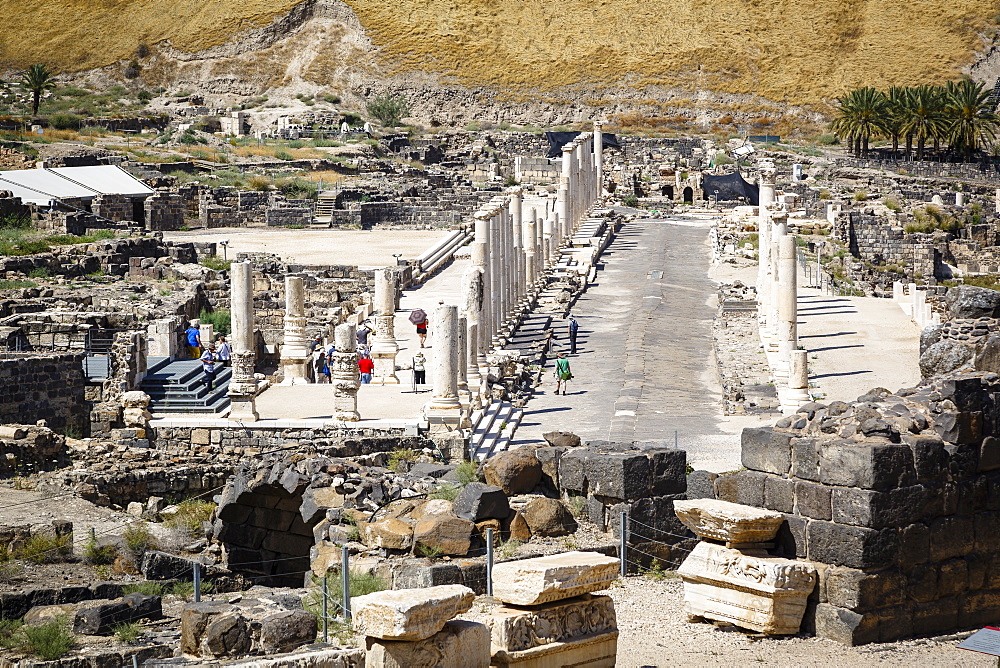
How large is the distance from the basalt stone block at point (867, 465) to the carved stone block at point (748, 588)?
0.83 meters

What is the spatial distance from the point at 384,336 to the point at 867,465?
20015 mm

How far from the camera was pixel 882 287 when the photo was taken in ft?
154

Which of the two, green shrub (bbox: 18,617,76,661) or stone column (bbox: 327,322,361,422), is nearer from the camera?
green shrub (bbox: 18,617,76,661)

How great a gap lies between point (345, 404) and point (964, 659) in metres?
14.0

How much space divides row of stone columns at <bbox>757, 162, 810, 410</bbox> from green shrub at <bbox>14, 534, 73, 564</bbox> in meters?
14.4

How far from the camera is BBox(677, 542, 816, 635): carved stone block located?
42.1 feet

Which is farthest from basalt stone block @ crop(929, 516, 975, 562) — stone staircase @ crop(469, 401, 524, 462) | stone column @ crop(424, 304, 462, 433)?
stone column @ crop(424, 304, 462, 433)

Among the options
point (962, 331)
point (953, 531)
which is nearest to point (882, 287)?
point (962, 331)

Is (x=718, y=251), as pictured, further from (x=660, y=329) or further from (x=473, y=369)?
(x=473, y=369)

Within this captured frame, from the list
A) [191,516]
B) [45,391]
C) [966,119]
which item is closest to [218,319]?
[45,391]

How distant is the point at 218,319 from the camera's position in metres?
35.9

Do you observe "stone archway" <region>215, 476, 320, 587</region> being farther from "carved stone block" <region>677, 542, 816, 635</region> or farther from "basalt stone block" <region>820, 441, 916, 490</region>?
"basalt stone block" <region>820, 441, 916, 490</region>

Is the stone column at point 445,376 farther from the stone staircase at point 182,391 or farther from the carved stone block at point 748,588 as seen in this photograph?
the carved stone block at point 748,588

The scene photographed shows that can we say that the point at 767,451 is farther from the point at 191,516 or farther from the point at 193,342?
the point at 193,342
